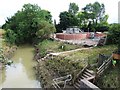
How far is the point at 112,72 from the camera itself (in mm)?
9727

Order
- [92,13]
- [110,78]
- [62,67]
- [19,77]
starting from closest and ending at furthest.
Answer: [110,78] → [62,67] → [19,77] → [92,13]

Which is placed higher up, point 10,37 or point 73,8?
point 73,8

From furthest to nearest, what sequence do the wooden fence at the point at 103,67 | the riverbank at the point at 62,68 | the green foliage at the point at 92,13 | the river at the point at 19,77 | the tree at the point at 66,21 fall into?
the green foliage at the point at 92,13, the tree at the point at 66,21, the river at the point at 19,77, the riverbank at the point at 62,68, the wooden fence at the point at 103,67

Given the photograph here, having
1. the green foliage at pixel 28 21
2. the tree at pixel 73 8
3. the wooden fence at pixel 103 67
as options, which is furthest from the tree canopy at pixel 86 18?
the wooden fence at pixel 103 67

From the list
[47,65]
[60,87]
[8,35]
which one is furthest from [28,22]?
[60,87]

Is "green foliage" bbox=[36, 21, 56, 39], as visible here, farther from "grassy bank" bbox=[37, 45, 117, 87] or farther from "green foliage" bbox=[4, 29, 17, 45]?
"grassy bank" bbox=[37, 45, 117, 87]

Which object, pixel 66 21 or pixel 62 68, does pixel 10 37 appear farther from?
pixel 62 68

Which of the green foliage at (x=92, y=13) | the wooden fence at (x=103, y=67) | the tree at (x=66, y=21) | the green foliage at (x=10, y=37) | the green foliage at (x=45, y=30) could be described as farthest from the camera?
the green foliage at (x=92, y=13)

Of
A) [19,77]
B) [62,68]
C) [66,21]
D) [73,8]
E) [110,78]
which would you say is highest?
[73,8]

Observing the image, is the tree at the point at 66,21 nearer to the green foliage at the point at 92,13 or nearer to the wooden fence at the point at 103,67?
the green foliage at the point at 92,13

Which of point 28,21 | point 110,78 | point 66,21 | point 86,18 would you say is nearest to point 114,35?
point 110,78

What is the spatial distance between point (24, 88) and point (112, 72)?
494 cm

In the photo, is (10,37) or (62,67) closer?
(62,67)

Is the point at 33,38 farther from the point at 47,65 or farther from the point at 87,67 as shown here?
the point at 87,67
